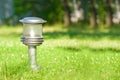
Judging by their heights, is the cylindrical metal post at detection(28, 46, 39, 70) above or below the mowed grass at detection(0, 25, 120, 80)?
above

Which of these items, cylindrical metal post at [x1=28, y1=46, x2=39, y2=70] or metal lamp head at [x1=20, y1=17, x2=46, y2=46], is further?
cylindrical metal post at [x1=28, y1=46, x2=39, y2=70]

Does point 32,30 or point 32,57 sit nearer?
point 32,30

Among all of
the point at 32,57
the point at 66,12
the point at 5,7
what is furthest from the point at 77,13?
the point at 32,57

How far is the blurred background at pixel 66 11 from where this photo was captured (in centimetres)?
4235

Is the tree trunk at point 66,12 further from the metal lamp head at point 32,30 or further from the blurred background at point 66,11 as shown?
the metal lamp head at point 32,30

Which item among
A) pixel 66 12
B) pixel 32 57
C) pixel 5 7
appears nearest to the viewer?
pixel 32 57

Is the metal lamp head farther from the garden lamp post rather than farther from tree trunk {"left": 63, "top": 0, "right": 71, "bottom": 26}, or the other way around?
tree trunk {"left": 63, "top": 0, "right": 71, "bottom": 26}

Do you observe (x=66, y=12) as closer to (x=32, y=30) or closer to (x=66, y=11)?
(x=66, y=11)

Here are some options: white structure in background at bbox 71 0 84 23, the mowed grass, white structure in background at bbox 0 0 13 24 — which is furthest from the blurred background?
the mowed grass

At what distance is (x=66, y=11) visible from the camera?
4262cm

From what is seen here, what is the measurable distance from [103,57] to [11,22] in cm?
3758

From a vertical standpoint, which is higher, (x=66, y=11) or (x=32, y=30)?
(x=32, y=30)

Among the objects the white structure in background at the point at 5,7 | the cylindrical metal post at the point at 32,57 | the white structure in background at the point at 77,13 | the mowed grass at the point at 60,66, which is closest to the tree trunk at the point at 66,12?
the white structure in background at the point at 77,13

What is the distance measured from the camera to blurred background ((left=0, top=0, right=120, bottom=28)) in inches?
1667
